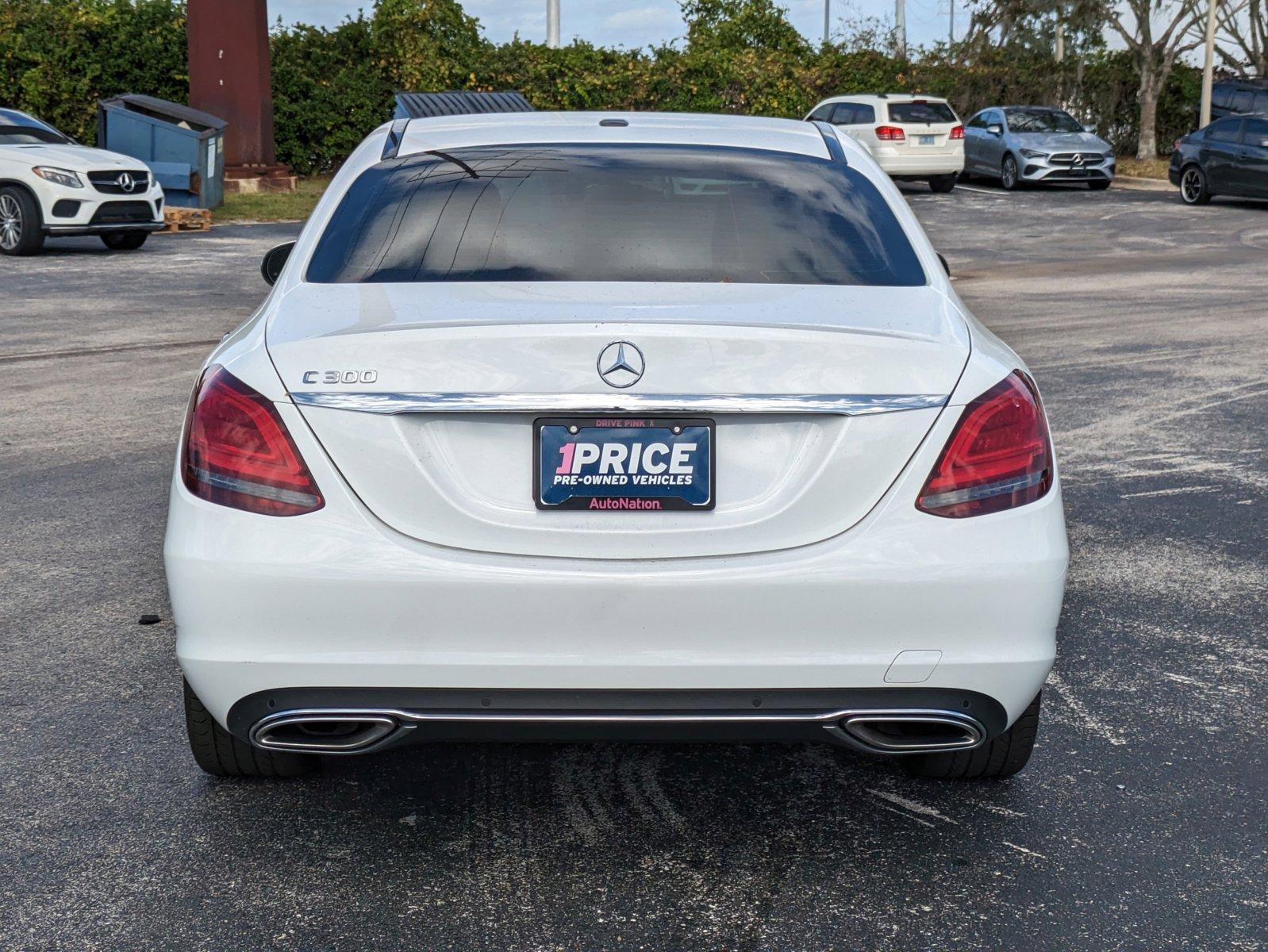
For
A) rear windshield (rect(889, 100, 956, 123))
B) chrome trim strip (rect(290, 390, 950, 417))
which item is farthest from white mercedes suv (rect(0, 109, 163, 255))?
chrome trim strip (rect(290, 390, 950, 417))

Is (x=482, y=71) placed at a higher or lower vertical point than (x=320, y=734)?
higher

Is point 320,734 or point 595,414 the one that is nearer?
point 595,414

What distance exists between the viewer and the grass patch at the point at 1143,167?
33.1m

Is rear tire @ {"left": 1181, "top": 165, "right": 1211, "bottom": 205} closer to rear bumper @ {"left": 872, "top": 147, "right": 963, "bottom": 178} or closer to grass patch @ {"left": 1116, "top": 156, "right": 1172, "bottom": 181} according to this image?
rear bumper @ {"left": 872, "top": 147, "right": 963, "bottom": 178}

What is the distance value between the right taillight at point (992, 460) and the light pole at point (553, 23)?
109 feet

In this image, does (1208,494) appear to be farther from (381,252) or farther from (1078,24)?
(1078,24)

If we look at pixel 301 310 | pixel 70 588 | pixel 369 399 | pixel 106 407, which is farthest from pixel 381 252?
pixel 106 407

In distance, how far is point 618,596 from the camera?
3.00 m

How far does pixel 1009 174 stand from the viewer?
2978cm

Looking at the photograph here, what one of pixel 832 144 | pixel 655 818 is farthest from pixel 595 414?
pixel 832 144

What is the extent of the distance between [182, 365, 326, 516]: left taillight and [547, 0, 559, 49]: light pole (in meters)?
33.2

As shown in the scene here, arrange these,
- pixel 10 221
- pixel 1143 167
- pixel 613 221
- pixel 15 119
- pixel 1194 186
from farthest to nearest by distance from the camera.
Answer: pixel 1143 167 → pixel 1194 186 → pixel 15 119 → pixel 10 221 → pixel 613 221

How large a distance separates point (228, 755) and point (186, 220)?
61.4 feet

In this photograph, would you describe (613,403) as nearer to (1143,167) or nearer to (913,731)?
(913,731)
